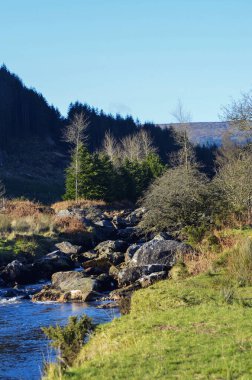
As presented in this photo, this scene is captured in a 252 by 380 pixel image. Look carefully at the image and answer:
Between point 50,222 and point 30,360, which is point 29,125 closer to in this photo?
point 50,222

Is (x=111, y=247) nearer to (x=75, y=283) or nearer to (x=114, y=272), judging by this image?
→ (x=114, y=272)

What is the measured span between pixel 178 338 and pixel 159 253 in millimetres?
12958

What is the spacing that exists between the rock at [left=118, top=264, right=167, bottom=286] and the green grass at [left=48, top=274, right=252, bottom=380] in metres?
7.10

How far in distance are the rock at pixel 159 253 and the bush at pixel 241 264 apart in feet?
19.0

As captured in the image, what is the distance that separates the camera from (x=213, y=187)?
2736 centimetres

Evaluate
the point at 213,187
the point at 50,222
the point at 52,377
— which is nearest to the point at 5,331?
the point at 52,377

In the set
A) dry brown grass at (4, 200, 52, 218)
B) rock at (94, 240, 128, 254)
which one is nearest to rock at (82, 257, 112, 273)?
rock at (94, 240, 128, 254)

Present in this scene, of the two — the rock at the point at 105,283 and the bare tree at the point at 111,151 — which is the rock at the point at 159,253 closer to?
the rock at the point at 105,283

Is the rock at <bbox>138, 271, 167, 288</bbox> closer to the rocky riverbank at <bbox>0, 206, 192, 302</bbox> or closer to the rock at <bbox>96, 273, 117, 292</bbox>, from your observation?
the rocky riverbank at <bbox>0, 206, 192, 302</bbox>

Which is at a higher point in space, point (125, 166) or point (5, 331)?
point (125, 166)

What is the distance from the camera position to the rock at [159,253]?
2066 centimetres

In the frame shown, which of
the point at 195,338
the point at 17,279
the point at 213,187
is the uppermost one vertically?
the point at 213,187

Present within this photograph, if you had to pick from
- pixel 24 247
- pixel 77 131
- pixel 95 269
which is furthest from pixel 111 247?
pixel 77 131

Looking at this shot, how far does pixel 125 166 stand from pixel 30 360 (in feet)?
153
